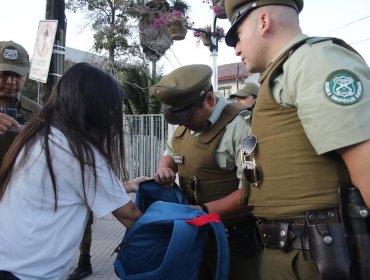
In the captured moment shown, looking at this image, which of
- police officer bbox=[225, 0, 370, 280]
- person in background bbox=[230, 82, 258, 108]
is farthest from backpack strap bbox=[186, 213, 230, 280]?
person in background bbox=[230, 82, 258, 108]

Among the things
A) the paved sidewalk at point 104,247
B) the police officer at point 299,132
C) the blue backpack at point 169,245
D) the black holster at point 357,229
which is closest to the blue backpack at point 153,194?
the blue backpack at point 169,245

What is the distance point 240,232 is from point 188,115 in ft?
2.01

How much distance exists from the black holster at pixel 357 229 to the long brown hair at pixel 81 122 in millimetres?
877

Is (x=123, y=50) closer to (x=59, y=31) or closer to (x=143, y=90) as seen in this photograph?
(x=143, y=90)

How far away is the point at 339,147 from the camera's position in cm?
113

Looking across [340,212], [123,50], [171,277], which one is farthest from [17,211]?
[123,50]

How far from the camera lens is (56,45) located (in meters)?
4.42

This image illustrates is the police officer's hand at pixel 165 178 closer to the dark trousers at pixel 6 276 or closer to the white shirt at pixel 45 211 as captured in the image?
the white shirt at pixel 45 211

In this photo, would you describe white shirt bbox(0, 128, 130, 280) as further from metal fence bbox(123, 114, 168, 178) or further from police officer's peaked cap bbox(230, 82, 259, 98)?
metal fence bbox(123, 114, 168, 178)

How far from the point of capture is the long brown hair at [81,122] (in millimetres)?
1527

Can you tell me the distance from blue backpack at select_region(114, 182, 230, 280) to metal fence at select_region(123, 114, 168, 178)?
583cm

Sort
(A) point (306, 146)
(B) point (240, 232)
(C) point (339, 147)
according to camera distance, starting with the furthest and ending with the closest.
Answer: (B) point (240, 232) < (A) point (306, 146) < (C) point (339, 147)

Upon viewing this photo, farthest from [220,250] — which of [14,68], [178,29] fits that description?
[178,29]

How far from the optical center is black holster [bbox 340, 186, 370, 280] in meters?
1.14
